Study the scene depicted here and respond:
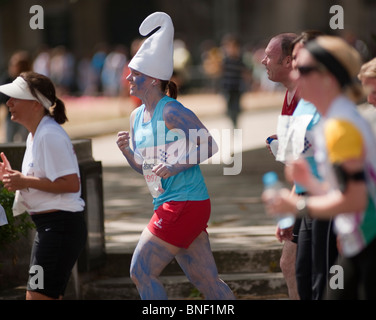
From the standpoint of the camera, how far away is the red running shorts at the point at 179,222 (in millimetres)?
5535

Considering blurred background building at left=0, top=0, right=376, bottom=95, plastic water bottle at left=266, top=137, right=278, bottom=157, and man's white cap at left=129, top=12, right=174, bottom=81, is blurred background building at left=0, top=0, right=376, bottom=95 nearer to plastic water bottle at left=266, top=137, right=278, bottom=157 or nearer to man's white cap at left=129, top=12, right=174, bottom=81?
man's white cap at left=129, top=12, right=174, bottom=81

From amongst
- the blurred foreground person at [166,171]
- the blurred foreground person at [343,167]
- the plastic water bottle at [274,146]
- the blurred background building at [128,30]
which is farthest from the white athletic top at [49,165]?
the blurred background building at [128,30]

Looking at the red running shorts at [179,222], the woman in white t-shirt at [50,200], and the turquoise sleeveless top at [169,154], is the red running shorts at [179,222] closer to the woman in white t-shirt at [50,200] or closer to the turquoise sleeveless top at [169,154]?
the turquoise sleeveless top at [169,154]

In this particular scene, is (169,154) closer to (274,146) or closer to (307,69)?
(274,146)

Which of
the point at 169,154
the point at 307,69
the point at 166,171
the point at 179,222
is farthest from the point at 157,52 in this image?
the point at 307,69

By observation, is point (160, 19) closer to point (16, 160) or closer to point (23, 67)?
point (16, 160)

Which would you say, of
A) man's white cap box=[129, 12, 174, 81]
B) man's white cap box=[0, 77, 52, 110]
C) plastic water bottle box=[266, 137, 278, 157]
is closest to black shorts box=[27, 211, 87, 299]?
man's white cap box=[0, 77, 52, 110]

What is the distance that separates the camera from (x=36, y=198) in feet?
18.5

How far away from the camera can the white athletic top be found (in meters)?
5.57

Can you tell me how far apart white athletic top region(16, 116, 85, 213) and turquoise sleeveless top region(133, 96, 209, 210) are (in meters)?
0.46

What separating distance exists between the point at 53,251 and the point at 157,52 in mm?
1344

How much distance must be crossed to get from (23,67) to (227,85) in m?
4.48

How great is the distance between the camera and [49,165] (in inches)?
219

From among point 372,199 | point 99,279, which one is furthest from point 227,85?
point 372,199
